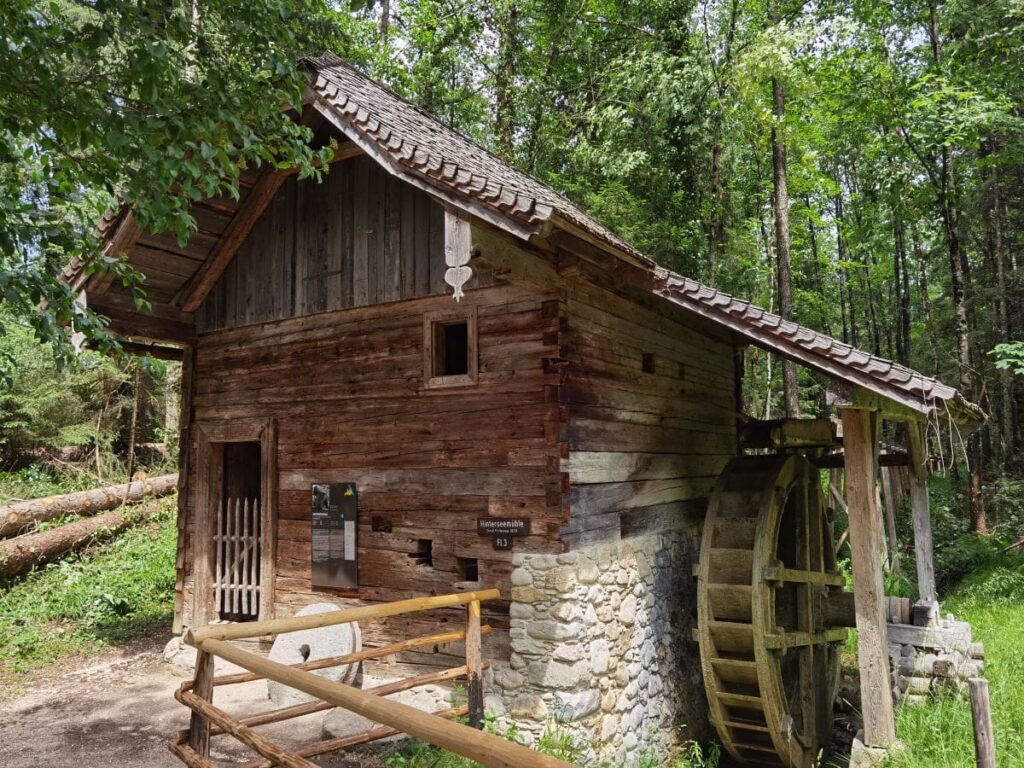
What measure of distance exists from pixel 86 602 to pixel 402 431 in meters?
6.17

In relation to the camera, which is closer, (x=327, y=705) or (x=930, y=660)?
(x=327, y=705)

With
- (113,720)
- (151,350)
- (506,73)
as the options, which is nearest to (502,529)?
(113,720)

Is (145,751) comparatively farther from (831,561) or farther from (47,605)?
(831,561)

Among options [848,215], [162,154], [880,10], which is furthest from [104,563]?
[848,215]

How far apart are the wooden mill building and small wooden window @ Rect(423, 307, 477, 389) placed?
0.07ft

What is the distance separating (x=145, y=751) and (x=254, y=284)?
4.59 metres

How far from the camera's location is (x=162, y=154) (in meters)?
4.19

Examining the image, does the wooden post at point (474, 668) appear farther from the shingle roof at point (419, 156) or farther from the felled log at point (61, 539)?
the felled log at point (61, 539)

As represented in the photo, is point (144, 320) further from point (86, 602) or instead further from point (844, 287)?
point (844, 287)

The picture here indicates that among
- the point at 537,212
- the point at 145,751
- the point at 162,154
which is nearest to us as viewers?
the point at 162,154

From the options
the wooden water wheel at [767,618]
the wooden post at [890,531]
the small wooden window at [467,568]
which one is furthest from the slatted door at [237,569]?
the wooden post at [890,531]

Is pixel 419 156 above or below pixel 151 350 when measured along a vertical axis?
above

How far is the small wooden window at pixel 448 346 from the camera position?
6.31 meters

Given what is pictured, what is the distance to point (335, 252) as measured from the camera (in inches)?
284
